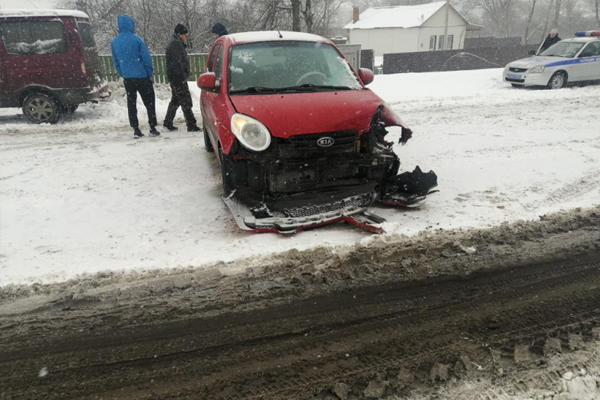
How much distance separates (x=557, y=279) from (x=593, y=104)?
367 inches

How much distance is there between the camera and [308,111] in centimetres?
415

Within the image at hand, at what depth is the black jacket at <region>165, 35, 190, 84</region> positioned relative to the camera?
7.83 metres

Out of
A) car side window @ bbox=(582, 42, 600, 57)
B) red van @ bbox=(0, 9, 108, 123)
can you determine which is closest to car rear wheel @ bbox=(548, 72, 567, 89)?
car side window @ bbox=(582, 42, 600, 57)

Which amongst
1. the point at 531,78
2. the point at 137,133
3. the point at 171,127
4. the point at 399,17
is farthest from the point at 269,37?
the point at 399,17

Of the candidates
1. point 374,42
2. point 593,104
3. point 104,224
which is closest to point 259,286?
point 104,224

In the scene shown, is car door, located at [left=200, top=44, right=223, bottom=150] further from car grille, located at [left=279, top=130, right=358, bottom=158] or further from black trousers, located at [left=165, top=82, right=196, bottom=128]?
black trousers, located at [left=165, top=82, right=196, bottom=128]

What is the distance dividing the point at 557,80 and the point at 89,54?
14.0 m

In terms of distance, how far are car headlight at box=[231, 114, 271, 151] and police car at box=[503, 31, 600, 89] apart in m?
12.2

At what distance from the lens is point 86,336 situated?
2.78 metres

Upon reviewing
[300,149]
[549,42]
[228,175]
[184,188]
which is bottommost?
Answer: [184,188]

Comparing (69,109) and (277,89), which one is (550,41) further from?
(69,109)

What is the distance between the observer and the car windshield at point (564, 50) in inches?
519

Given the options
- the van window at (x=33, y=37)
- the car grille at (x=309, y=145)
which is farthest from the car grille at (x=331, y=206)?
the van window at (x=33, y=37)

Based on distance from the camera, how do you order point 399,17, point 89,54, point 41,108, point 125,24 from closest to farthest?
point 125,24 → point 41,108 → point 89,54 → point 399,17
